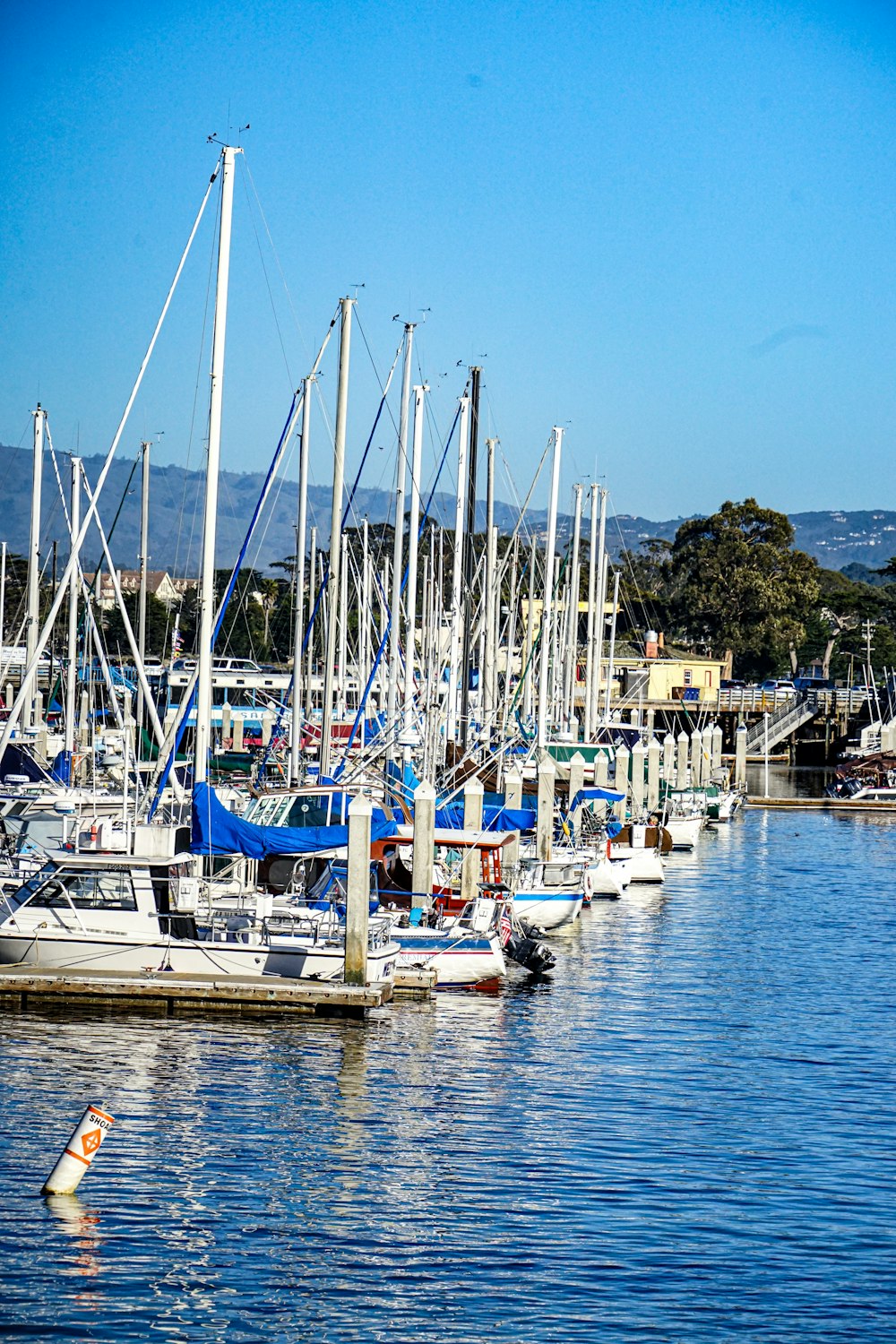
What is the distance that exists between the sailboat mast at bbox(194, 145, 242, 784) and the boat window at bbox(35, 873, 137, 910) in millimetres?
2416

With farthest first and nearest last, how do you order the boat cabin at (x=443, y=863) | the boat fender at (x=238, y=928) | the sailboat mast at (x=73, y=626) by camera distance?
the sailboat mast at (x=73, y=626) < the boat cabin at (x=443, y=863) < the boat fender at (x=238, y=928)

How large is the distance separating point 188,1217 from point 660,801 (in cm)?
5985

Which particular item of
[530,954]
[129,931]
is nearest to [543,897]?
[530,954]

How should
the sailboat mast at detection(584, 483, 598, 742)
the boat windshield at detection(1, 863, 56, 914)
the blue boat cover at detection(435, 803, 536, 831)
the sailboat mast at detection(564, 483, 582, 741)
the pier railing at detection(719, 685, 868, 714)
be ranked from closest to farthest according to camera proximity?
the boat windshield at detection(1, 863, 56, 914)
the blue boat cover at detection(435, 803, 536, 831)
the sailboat mast at detection(564, 483, 582, 741)
the sailboat mast at detection(584, 483, 598, 742)
the pier railing at detection(719, 685, 868, 714)

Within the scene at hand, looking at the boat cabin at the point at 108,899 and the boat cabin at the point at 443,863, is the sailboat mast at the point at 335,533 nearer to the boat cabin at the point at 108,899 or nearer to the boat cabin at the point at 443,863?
the boat cabin at the point at 443,863

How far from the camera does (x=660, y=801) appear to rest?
7881 cm

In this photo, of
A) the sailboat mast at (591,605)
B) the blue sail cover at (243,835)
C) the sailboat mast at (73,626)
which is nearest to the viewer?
the blue sail cover at (243,835)

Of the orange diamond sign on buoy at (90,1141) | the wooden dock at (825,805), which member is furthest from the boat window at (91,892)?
the wooden dock at (825,805)

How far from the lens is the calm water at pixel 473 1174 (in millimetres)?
18109

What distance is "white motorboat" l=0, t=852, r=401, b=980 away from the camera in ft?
102

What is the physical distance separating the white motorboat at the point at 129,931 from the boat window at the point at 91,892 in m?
0.02

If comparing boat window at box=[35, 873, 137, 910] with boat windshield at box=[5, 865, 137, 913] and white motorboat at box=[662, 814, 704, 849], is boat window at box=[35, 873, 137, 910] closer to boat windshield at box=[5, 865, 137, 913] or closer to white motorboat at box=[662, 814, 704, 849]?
boat windshield at box=[5, 865, 137, 913]

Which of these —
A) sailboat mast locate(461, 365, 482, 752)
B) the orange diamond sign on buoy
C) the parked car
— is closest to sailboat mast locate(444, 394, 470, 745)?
sailboat mast locate(461, 365, 482, 752)

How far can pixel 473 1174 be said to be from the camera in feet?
74.8
